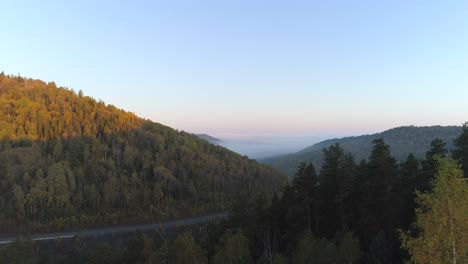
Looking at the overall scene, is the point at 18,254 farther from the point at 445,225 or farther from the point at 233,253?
the point at 445,225

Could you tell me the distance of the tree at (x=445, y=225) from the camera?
13320 mm

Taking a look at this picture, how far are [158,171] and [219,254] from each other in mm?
86942

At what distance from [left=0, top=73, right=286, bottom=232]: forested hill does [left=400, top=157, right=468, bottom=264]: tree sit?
230 ft

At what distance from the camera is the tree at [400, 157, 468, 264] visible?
13320 millimetres

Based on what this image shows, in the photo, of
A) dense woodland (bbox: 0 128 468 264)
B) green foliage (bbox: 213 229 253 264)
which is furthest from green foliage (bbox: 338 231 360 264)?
green foliage (bbox: 213 229 253 264)

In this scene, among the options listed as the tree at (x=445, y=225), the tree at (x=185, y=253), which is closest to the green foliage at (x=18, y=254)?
the tree at (x=185, y=253)

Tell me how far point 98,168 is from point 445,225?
367ft

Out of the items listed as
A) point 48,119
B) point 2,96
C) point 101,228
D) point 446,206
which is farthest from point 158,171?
point 446,206

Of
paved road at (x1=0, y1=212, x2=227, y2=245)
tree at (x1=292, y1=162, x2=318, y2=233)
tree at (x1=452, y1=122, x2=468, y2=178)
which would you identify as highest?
tree at (x1=452, y1=122, x2=468, y2=178)

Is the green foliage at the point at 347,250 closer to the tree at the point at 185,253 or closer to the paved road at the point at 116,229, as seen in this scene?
the tree at the point at 185,253

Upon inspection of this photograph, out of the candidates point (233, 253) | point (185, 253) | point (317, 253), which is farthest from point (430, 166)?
point (185, 253)

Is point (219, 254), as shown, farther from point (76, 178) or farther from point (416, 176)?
point (76, 178)

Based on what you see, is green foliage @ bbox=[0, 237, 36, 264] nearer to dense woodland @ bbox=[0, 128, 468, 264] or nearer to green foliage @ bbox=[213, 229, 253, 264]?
dense woodland @ bbox=[0, 128, 468, 264]

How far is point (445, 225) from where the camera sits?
44.7 ft
